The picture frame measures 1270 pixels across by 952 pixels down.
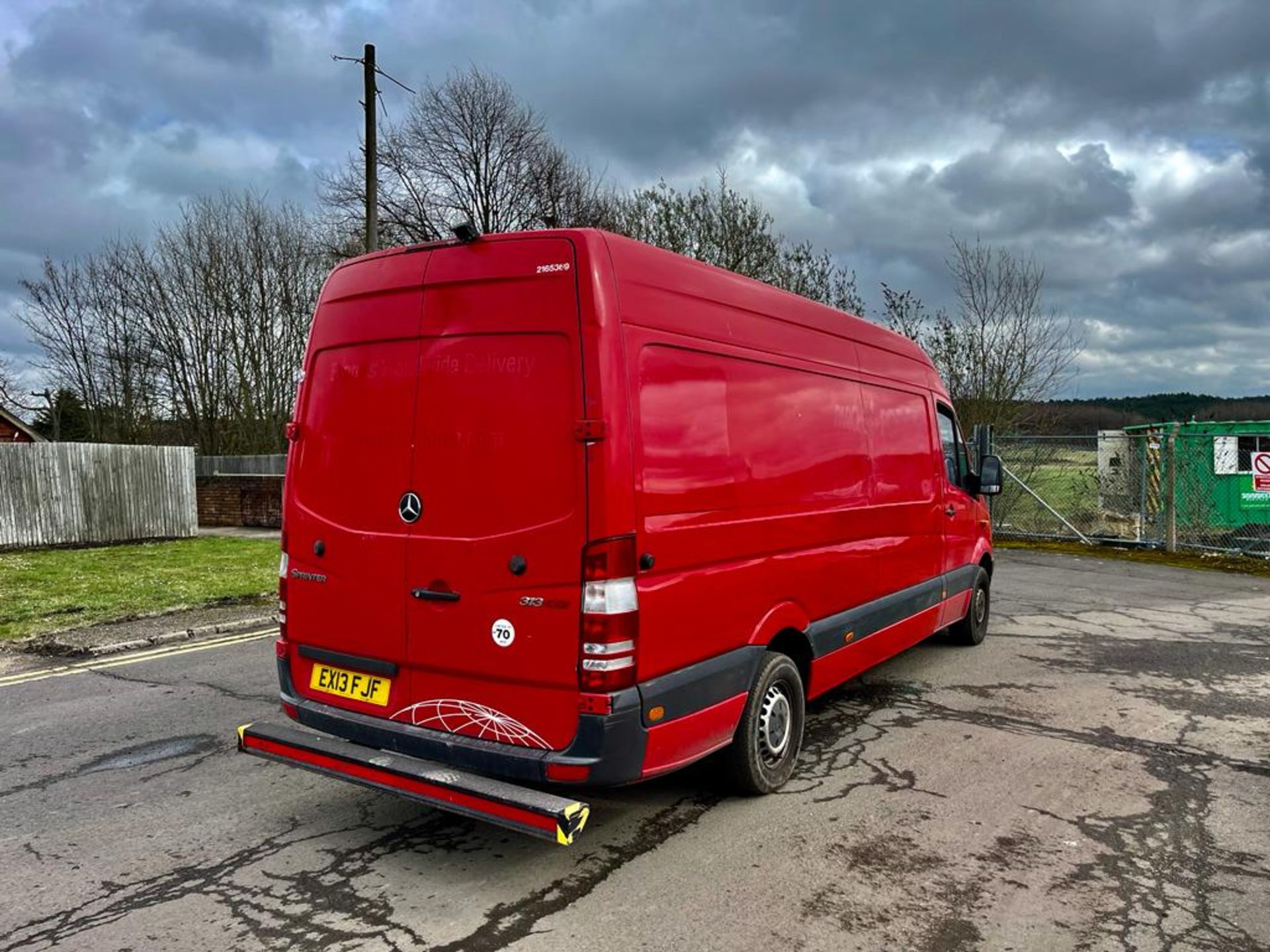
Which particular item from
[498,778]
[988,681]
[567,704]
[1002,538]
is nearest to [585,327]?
[567,704]

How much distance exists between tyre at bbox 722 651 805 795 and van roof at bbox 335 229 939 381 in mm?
1780

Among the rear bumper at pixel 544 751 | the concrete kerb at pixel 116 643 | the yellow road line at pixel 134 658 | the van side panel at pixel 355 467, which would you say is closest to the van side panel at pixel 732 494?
the rear bumper at pixel 544 751

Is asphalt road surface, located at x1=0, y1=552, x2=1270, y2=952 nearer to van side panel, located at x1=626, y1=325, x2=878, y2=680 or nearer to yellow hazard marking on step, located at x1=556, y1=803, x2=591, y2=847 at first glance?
yellow hazard marking on step, located at x1=556, y1=803, x2=591, y2=847

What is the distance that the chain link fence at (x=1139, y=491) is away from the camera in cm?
1490

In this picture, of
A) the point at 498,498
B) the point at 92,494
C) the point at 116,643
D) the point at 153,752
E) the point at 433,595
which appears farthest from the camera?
the point at 92,494

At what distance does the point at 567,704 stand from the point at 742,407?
161 cm

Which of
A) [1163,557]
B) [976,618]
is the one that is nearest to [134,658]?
[976,618]

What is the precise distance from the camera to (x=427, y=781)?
130 inches

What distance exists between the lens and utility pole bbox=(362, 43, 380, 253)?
1477 cm

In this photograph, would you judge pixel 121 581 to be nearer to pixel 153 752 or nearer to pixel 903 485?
pixel 153 752

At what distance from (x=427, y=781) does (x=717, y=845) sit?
1.28 metres

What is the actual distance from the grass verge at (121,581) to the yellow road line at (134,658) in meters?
1.37

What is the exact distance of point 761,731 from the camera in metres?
4.21

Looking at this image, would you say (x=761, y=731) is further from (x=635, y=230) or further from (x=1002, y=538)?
(x=635, y=230)
